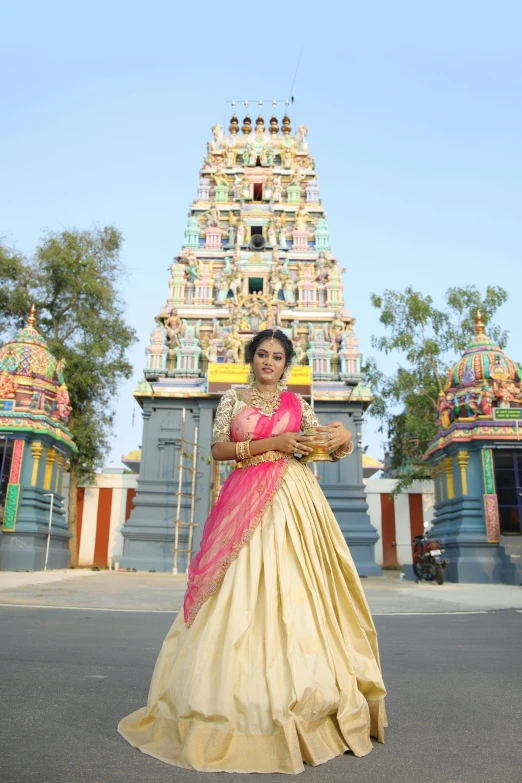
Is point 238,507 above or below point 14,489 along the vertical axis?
below

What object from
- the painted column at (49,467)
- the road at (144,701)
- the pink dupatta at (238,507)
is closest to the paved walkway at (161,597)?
the road at (144,701)

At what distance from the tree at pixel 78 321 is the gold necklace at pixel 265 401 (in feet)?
53.0

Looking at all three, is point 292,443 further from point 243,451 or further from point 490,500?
point 490,500

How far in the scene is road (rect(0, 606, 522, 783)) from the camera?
195cm

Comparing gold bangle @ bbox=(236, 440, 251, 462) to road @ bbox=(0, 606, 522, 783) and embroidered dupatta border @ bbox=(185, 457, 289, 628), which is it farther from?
road @ bbox=(0, 606, 522, 783)

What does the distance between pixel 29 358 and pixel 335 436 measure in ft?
45.9

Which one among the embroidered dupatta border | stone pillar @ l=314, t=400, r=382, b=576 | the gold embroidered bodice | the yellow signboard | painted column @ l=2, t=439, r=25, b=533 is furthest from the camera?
the yellow signboard

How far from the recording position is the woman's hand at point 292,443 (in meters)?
2.52

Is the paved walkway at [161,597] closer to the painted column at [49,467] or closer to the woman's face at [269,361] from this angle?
the painted column at [49,467]

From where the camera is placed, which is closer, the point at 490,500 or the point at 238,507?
the point at 238,507

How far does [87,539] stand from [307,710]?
18.0 metres

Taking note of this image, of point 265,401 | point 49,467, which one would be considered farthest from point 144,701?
point 49,467

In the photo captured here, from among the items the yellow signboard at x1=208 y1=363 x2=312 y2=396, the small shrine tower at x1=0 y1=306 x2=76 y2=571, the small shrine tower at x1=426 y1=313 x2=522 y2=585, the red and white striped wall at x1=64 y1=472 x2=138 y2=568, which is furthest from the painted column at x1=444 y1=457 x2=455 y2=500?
the red and white striped wall at x1=64 y1=472 x2=138 y2=568

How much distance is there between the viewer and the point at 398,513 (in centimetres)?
1922
